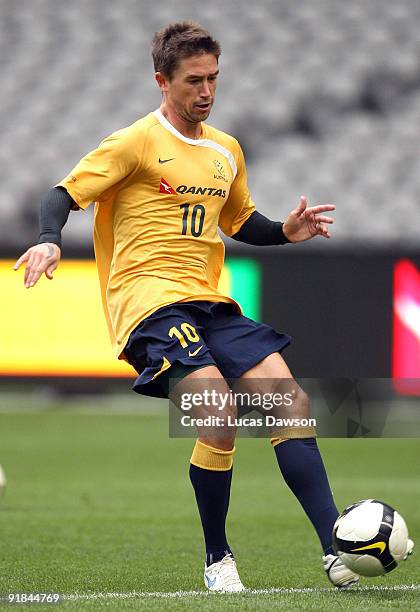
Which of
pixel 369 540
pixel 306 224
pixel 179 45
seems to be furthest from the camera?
pixel 306 224

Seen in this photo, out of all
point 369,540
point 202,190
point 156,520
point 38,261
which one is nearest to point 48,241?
point 38,261

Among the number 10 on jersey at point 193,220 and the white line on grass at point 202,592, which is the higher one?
the number 10 on jersey at point 193,220

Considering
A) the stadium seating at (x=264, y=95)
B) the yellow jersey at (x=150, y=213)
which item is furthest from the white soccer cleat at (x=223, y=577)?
the stadium seating at (x=264, y=95)

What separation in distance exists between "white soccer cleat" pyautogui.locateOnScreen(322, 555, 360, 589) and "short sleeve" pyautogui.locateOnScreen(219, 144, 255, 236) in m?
1.53

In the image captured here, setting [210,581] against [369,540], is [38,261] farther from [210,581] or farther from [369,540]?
[369,540]

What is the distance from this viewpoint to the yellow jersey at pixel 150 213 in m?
4.16

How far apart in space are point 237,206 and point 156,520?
7.30 feet

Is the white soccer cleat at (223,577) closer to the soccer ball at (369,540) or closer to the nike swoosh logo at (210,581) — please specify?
the nike swoosh logo at (210,581)

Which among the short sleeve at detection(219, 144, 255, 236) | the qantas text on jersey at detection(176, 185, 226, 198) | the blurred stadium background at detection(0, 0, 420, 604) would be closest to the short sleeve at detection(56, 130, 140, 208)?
the qantas text on jersey at detection(176, 185, 226, 198)

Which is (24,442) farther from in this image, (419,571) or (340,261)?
(419,571)

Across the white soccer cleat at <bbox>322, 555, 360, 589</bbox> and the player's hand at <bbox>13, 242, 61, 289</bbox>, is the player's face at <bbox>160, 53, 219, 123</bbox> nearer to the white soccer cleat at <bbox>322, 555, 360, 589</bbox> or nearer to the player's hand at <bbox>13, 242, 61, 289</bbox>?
the player's hand at <bbox>13, 242, 61, 289</bbox>

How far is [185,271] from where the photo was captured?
4.30m

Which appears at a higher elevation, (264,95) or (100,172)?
(264,95)

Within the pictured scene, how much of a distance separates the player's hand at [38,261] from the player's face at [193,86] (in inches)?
32.0
